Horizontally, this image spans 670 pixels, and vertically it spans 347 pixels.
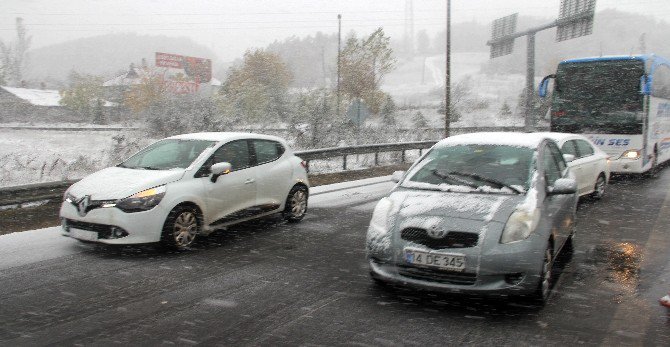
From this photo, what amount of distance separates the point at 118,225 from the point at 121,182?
2.21 feet

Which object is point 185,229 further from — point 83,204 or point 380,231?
point 380,231

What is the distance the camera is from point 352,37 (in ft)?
173

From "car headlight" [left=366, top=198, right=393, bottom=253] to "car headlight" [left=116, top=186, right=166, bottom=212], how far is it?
297 cm

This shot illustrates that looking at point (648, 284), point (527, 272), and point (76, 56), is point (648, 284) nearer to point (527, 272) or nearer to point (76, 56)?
point (527, 272)

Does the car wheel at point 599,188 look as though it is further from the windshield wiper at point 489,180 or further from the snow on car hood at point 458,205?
the snow on car hood at point 458,205

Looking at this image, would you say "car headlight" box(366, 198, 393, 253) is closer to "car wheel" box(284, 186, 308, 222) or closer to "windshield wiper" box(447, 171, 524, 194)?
"windshield wiper" box(447, 171, 524, 194)

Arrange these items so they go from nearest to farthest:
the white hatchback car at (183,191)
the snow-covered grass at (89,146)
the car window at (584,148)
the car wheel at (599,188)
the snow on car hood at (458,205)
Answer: the snow on car hood at (458,205) → the white hatchback car at (183,191) → the car window at (584,148) → the car wheel at (599,188) → the snow-covered grass at (89,146)

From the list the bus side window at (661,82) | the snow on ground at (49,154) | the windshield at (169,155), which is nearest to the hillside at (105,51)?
the snow on ground at (49,154)

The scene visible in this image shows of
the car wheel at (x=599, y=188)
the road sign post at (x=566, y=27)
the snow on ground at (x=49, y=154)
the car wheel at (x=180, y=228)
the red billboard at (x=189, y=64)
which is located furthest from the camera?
the red billboard at (x=189, y=64)

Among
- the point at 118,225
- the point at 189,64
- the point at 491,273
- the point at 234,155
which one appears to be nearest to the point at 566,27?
the point at 234,155

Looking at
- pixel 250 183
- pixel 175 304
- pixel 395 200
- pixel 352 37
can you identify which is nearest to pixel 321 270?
pixel 395 200

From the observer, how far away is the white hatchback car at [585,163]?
33.9 ft

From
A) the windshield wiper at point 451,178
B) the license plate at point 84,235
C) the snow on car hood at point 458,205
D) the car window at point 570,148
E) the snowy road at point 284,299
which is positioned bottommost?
the snowy road at point 284,299

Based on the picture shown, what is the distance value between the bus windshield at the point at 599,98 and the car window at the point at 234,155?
10039 mm
